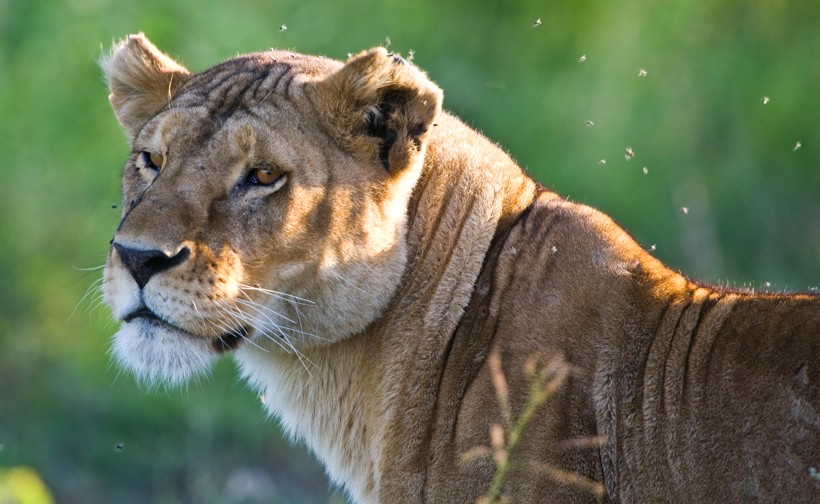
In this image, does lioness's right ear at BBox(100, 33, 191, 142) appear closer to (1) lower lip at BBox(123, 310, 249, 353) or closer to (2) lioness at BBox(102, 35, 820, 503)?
(2) lioness at BBox(102, 35, 820, 503)

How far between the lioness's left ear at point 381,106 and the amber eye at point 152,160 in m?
0.56

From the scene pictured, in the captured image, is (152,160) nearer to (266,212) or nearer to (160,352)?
(266,212)

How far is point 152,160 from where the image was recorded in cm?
419

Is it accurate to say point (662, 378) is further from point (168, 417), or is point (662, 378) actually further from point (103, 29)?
point (103, 29)

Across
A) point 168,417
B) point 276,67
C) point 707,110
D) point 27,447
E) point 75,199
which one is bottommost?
point 27,447

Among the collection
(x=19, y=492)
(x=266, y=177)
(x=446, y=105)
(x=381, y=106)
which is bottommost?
(x=19, y=492)

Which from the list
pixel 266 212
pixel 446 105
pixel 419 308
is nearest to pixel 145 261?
pixel 266 212

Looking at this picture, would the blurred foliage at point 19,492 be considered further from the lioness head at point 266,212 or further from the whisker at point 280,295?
the whisker at point 280,295

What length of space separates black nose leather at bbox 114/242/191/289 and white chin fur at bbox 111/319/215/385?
7.0 inches

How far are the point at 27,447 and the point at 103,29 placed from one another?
3.09 m

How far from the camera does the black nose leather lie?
3.73 m

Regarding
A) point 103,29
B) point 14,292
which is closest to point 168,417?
point 14,292

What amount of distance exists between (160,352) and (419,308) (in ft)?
2.79

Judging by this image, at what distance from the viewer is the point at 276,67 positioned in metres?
4.31
